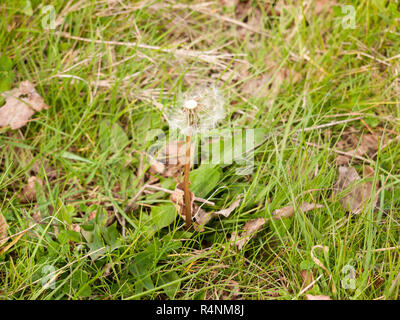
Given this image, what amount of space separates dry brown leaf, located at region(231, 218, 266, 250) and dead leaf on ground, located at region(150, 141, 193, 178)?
527 mm

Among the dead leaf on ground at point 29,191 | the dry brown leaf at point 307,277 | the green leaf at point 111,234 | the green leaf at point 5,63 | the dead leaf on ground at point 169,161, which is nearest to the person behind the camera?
the dry brown leaf at point 307,277

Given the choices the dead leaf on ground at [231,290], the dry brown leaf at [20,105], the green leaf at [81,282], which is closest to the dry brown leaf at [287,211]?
the dead leaf on ground at [231,290]

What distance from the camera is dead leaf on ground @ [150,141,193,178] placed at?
2215 millimetres

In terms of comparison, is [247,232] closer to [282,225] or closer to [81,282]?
[282,225]

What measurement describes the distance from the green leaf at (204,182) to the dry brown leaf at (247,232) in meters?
0.26

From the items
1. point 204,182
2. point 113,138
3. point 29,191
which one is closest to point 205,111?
point 204,182

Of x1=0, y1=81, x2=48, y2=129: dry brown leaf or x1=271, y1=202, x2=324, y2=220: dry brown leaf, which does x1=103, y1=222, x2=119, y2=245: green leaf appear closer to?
x1=271, y1=202, x2=324, y2=220: dry brown leaf

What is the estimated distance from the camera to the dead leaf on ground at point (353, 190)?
1973mm

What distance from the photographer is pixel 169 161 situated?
223 centimetres

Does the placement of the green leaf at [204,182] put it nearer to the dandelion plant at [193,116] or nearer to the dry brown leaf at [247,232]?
the dandelion plant at [193,116]

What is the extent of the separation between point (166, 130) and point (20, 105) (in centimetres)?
89

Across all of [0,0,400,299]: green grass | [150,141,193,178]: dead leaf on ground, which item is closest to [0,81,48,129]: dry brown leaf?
[0,0,400,299]: green grass
